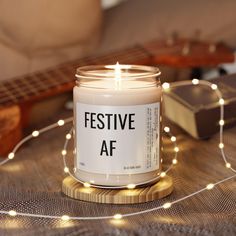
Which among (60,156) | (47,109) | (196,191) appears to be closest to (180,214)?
(196,191)

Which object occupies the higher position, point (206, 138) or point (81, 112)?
point (81, 112)

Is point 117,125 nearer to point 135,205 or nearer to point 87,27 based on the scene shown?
point 135,205

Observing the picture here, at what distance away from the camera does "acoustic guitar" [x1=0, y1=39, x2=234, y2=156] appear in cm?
94

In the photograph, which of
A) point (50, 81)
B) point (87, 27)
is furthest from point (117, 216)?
point (87, 27)

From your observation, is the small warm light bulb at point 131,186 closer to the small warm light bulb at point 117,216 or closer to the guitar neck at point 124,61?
the small warm light bulb at point 117,216

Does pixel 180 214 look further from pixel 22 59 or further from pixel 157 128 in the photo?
pixel 22 59

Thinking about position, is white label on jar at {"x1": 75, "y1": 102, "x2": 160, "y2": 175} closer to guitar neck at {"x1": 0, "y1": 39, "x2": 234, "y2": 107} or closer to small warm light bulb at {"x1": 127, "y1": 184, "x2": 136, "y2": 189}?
small warm light bulb at {"x1": 127, "y1": 184, "x2": 136, "y2": 189}

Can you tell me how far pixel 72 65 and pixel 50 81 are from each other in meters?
0.08

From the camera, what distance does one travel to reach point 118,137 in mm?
598

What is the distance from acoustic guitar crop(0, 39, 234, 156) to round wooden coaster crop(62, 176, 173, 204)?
11.3 inches

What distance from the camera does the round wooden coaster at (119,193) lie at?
59 centimetres

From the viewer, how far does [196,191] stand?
25.1 inches

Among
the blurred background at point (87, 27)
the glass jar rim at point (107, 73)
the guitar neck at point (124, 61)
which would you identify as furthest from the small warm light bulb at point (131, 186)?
the blurred background at point (87, 27)

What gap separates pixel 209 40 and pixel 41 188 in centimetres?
61
